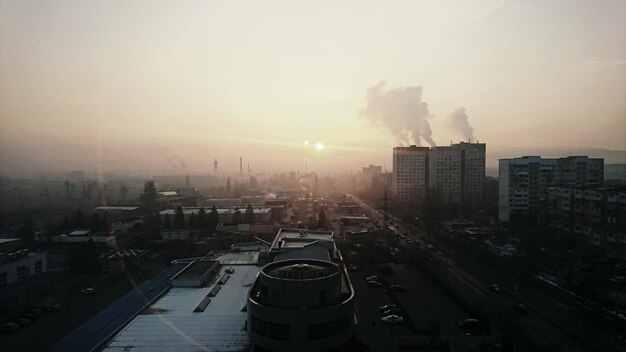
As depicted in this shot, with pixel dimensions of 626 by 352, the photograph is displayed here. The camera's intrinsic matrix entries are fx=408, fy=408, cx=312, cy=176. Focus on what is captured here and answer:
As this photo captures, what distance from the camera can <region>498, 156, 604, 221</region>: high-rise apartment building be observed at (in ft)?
37.7

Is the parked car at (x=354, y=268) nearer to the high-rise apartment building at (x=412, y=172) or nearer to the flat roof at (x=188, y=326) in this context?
the flat roof at (x=188, y=326)

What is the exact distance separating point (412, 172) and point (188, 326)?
14283 mm

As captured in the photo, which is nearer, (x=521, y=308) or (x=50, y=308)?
(x=521, y=308)

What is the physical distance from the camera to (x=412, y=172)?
16.8m

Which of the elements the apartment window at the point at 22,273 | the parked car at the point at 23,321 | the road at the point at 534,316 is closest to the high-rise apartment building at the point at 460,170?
the road at the point at 534,316

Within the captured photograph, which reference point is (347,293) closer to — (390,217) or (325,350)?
(325,350)

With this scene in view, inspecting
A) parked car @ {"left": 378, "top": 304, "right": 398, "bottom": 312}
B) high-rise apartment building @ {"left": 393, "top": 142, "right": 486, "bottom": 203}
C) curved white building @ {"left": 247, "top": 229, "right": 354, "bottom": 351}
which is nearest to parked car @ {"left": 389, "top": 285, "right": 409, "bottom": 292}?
parked car @ {"left": 378, "top": 304, "right": 398, "bottom": 312}

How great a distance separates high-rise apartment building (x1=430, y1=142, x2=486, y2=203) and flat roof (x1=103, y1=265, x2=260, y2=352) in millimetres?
12675

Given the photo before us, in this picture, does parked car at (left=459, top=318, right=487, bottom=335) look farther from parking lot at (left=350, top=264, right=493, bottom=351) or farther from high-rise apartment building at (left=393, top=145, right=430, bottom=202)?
high-rise apartment building at (left=393, top=145, right=430, bottom=202)

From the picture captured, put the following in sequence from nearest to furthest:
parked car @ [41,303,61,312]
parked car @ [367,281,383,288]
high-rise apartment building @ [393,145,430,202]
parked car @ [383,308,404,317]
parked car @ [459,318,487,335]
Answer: parked car @ [459,318,487,335], parked car @ [383,308,404,317], parked car @ [41,303,61,312], parked car @ [367,281,383,288], high-rise apartment building @ [393,145,430,202]

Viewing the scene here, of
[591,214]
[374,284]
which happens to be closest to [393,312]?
[374,284]

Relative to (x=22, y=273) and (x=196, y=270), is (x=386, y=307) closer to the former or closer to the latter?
(x=196, y=270)

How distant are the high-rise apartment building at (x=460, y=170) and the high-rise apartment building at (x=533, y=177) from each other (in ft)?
11.5

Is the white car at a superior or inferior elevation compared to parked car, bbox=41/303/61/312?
superior
